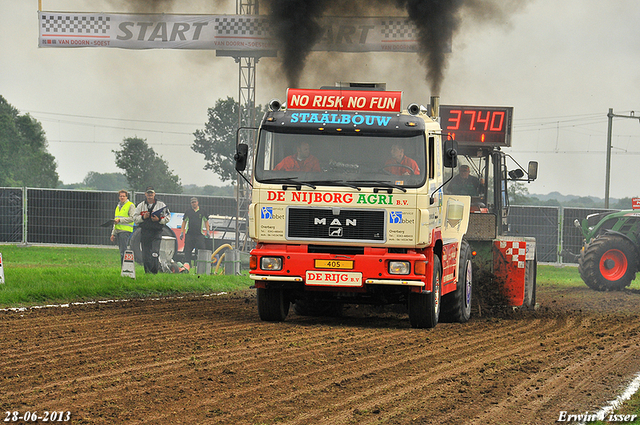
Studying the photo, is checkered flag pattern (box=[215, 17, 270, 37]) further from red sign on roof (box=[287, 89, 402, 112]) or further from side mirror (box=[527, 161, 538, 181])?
red sign on roof (box=[287, 89, 402, 112])

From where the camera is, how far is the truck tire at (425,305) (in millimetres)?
11562

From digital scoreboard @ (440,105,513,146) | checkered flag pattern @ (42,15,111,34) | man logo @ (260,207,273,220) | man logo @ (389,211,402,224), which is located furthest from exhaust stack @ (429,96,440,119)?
checkered flag pattern @ (42,15,111,34)

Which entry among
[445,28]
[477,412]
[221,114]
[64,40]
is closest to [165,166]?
[221,114]

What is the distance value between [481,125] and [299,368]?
887 cm

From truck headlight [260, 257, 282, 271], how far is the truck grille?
0.41 meters

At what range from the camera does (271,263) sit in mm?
11312

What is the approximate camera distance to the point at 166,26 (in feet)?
87.5

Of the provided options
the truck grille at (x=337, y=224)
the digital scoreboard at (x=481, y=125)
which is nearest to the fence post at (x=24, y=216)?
the digital scoreboard at (x=481, y=125)

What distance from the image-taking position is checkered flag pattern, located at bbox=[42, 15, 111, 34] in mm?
27094

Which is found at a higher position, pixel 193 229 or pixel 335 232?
pixel 335 232

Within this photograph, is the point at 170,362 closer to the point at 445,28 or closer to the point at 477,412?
the point at 477,412

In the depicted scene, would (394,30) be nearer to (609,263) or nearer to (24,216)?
(609,263)

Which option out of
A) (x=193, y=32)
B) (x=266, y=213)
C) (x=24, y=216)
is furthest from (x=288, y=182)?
(x=24, y=216)

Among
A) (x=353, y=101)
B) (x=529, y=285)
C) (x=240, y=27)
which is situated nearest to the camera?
(x=353, y=101)
